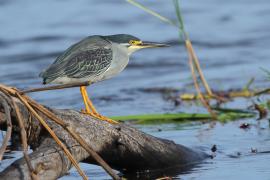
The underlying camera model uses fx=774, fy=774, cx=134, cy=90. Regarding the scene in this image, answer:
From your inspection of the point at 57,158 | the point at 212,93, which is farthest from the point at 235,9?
the point at 57,158

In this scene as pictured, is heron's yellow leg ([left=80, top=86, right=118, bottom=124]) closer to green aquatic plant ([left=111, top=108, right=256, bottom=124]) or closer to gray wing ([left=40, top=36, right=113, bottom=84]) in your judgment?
gray wing ([left=40, top=36, right=113, bottom=84])

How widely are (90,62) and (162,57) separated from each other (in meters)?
6.26

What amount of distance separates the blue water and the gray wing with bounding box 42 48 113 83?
85 centimetres

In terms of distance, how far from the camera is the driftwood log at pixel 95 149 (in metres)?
5.34

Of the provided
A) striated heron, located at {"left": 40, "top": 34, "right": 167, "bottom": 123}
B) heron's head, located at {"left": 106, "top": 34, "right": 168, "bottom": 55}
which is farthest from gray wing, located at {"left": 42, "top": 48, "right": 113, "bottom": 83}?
heron's head, located at {"left": 106, "top": 34, "right": 168, "bottom": 55}

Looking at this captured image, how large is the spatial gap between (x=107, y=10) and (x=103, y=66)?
9571 millimetres

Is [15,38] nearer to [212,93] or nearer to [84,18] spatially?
[84,18]

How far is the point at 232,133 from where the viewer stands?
315 inches

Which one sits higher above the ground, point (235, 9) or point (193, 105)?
point (235, 9)

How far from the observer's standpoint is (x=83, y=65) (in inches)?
270

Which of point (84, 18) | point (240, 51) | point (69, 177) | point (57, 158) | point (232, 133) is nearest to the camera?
point (57, 158)

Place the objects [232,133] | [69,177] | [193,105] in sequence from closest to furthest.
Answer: [69,177] < [232,133] < [193,105]

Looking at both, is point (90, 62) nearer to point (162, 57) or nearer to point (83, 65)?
point (83, 65)

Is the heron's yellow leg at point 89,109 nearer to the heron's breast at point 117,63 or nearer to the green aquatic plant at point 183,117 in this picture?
the heron's breast at point 117,63
